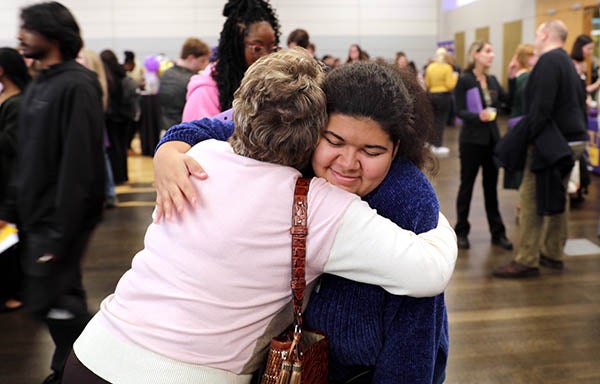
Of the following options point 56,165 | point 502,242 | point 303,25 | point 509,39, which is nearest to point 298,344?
point 56,165

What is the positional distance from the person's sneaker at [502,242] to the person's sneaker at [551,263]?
392mm

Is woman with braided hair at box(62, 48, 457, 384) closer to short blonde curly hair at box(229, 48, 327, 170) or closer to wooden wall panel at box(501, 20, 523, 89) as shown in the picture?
short blonde curly hair at box(229, 48, 327, 170)

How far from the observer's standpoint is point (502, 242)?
5.58 m

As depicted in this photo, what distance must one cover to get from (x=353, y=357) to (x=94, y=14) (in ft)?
49.8

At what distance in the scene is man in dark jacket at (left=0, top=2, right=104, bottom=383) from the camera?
2.63 metres

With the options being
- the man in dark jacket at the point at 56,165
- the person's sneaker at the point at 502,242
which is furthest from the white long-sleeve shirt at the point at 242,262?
the person's sneaker at the point at 502,242

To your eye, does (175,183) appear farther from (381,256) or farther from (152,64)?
(152,64)

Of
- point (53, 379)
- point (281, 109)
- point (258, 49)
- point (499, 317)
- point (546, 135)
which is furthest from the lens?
point (546, 135)

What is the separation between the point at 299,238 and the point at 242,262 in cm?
12

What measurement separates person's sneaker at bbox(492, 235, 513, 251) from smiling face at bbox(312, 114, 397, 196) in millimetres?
4397

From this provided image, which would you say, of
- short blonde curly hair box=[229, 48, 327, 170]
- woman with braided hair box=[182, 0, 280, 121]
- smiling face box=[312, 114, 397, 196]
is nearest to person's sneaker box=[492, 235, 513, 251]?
woman with braided hair box=[182, 0, 280, 121]

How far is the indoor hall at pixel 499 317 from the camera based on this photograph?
3428mm

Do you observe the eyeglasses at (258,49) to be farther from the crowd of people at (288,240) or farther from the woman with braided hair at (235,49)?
the crowd of people at (288,240)

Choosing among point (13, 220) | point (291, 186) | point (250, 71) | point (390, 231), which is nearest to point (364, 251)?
point (390, 231)
